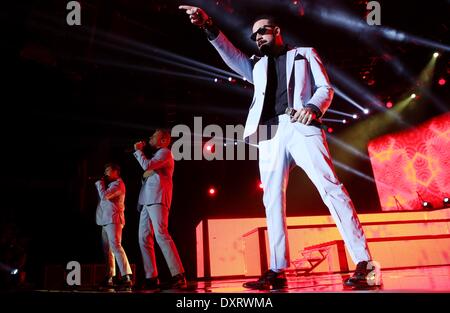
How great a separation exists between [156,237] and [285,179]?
1.77 metres

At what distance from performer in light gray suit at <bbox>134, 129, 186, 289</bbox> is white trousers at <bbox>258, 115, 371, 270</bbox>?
1.53m

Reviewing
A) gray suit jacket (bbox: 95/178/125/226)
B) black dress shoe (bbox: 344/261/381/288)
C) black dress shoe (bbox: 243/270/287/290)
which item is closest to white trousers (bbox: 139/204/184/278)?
gray suit jacket (bbox: 95/178/125/226)

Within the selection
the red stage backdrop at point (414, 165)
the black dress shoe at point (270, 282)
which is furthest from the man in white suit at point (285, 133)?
the red stage backdrop at point (414, 165)

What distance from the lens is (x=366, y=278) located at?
191 cm

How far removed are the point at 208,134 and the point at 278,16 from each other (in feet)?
14.0

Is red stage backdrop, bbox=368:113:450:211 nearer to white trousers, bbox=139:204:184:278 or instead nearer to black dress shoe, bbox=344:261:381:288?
white trousers, bbox=139:204:184:278

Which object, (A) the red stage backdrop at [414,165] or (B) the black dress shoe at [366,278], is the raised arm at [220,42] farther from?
(A) the red stage backdrop at [414,165]

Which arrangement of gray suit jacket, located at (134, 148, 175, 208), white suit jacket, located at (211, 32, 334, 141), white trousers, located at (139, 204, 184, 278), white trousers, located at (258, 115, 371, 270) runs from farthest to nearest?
1. gray suit jacket, located at (134, 148, 175, 208)
2. white trousers, located at (139, 204, 184, 278)
3. white suit jacket, located at (211, 32, 334, 141)
4. white trousers, located at (258, 115, 371, 270)

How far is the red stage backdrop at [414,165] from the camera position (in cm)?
1028

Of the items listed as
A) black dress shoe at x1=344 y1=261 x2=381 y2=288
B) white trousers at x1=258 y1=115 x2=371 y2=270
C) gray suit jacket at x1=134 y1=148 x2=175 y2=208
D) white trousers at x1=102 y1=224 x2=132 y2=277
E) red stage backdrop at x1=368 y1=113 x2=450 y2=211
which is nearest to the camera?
black dress shoe at x1=344 y1=261 x2=381 y2=288

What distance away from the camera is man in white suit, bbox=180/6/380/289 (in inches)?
86.1

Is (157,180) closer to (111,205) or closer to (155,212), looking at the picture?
(155,212)

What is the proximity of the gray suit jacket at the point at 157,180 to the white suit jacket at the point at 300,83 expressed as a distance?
1.49 metres
